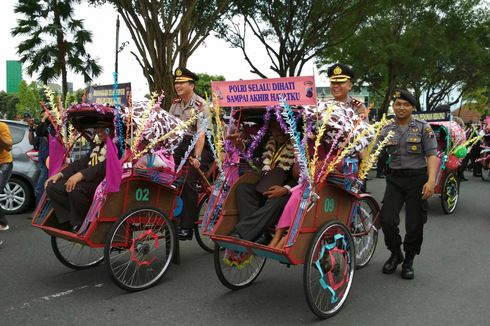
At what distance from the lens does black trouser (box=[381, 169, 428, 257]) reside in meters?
4.76

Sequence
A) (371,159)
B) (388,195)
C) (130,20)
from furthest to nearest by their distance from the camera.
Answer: (130,20) < (388,195) < (371,159)

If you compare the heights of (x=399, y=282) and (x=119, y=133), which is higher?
(x=119, y=133)

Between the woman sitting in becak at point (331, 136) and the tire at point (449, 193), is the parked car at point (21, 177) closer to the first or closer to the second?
the woman sitting in becak at point (331, 136)

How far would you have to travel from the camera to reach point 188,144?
543 cm

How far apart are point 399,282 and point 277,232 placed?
1.70 m

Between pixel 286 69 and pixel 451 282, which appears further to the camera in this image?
pixel 286 69

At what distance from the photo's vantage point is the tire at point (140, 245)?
4.27 meters

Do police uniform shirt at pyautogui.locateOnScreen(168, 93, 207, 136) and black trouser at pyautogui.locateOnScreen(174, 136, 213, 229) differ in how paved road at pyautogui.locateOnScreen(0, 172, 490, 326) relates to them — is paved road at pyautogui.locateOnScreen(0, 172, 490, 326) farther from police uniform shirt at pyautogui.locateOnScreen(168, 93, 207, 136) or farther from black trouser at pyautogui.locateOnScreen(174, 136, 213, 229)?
police uniform shirt at pyautogui.locateOnScreen(168, 93, 207, 136)

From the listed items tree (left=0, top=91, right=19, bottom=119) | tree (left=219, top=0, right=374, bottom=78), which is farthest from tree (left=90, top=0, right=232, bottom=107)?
tree (left=0, top=91, right=19, bottom=119)

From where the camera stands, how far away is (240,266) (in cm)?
438

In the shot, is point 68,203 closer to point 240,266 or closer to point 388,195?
point 240,266

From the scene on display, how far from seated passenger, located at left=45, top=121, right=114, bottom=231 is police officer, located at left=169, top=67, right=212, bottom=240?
903 mm

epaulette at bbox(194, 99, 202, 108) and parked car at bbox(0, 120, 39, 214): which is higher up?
epaulette at bbox(194, 99, 202, 108)

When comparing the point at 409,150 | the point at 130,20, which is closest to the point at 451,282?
the point at 409,150
